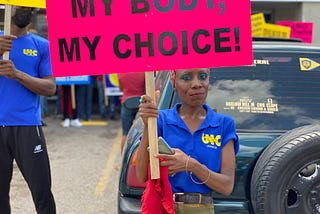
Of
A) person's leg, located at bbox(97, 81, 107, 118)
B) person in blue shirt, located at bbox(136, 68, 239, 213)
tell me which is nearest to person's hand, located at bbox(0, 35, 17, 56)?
person in blue shirt, located at bbox(136, 68, 239, 213)

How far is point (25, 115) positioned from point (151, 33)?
147 cm

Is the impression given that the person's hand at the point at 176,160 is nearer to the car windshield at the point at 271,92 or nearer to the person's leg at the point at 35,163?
the car windshield at the point at 271,92

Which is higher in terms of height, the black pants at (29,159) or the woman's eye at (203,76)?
the woman's eye at (203,76)

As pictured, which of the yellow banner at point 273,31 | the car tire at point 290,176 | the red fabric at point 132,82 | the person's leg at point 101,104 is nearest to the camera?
the car tire at point 290,176

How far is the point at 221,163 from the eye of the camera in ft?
7.56

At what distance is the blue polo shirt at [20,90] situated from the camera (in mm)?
3311

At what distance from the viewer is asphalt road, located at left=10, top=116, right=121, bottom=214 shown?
5250 mm

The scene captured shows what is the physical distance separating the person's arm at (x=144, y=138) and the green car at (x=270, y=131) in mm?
811

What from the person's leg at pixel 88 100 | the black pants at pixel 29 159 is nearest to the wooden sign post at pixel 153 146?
the black pants at pixel 29 159

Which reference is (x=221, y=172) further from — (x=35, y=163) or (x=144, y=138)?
(x=35, y=163)

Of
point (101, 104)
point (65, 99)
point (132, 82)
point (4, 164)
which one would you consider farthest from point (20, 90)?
point (101, 104)

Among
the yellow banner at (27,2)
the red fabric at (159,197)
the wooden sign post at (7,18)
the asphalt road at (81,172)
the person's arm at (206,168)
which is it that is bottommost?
the asphalt road at (81,172)

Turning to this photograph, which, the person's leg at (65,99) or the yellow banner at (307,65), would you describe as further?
the person's leg at (65,99)

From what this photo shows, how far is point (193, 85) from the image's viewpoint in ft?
7.57
